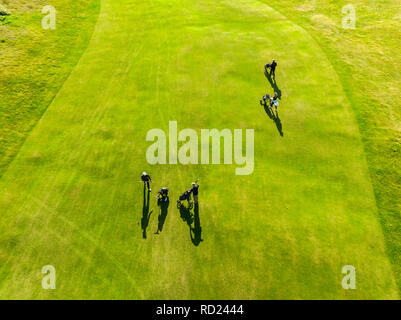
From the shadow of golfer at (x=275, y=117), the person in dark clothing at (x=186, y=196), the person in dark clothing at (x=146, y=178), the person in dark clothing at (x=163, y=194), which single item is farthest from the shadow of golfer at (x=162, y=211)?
the shadow of golfer at (x=275, y=117)

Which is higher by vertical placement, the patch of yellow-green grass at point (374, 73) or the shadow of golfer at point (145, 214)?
the patch of yellow-green grass at point (374, 73)

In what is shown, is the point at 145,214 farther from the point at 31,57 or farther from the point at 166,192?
the point at 31,57

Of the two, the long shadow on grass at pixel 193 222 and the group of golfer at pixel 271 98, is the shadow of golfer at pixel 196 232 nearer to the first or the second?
the long shadow on grass at pixel 193 222

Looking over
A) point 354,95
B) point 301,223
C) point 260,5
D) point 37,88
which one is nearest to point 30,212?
point 37,88
